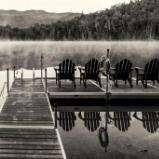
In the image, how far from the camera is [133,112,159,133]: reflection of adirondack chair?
933 centimetres

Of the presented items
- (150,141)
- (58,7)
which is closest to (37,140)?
(150,141)

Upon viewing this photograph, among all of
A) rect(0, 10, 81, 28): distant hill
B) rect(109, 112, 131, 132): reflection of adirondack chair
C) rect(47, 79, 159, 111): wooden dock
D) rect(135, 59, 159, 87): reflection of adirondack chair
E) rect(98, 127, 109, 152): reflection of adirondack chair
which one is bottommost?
rect(98, 127, 109, 152): reflection of adirondack chair

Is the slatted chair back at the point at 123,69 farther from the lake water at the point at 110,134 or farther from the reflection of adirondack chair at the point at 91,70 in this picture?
the lake water at the point at 110,134

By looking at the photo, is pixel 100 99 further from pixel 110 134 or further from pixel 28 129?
pixel 28 129

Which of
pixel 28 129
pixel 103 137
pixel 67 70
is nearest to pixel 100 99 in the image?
pixel 67 70

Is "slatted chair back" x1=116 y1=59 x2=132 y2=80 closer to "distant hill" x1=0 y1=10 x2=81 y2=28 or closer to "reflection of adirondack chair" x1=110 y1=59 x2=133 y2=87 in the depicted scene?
"reflection of adirondack chair" x1=110 y1=59 x2=133 y2=87

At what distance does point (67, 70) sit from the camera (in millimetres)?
12242

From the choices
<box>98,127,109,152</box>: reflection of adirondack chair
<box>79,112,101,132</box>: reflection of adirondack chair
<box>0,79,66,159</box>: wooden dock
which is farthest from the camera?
<box>79,112,101,132</box>: reflection of adirondack chair

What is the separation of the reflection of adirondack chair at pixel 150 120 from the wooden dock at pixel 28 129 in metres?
2.46

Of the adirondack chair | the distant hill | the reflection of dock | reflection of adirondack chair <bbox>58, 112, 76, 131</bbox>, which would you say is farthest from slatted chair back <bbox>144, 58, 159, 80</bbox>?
the distant hill

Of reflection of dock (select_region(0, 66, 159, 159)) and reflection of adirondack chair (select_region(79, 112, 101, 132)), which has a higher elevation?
reflection of dock (select_region(0, 66, 159, 159))

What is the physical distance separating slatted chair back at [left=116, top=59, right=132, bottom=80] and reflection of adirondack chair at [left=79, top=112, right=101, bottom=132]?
205cm

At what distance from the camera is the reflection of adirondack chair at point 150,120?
933 centimetres

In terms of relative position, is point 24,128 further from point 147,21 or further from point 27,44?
point 147,21
